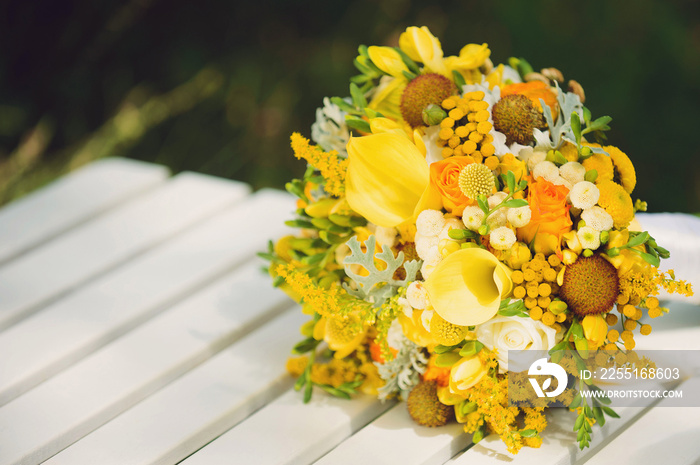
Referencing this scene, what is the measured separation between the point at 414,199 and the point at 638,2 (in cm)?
187

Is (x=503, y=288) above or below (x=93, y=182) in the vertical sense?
below

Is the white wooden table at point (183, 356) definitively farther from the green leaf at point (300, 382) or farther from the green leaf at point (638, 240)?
the green leaf at point (638, 240)

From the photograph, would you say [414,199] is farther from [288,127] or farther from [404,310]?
[288,127]

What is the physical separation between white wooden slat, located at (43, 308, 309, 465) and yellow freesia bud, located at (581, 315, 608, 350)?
0.46 meters

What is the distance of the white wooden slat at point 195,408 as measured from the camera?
3.26 ft

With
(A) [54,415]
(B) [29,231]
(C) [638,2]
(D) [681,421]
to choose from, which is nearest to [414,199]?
(D) [681,421]

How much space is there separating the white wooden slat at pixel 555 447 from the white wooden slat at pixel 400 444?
0.07 ft

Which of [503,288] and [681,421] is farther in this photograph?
[681,421]

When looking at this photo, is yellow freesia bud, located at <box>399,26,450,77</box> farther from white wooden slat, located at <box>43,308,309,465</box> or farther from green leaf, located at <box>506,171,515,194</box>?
white wooden slat, located at <box>43,308,309,465</box>

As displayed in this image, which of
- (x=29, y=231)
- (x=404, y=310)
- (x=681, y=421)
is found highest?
(x=29, y=231)

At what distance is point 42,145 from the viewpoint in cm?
288

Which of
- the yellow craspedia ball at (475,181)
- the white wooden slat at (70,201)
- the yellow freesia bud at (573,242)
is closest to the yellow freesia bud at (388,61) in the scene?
the yellow craspedia ball at (475,181)

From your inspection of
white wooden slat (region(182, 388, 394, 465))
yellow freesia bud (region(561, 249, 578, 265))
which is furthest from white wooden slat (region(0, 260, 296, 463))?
yellow freesia bud (region(561, 249, 578, 265))

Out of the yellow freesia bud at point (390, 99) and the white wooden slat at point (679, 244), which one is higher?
the yellow freesia bud at point (390, 99)
